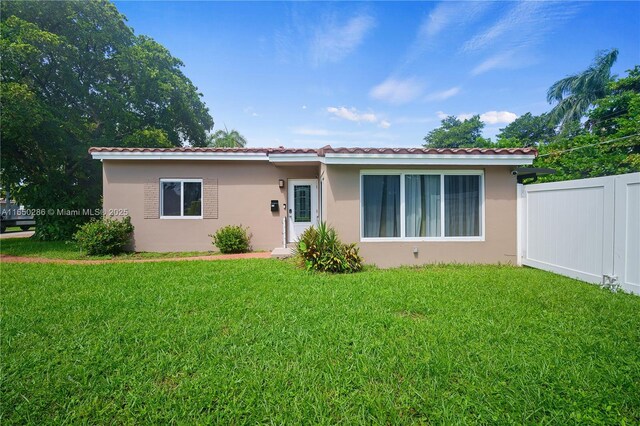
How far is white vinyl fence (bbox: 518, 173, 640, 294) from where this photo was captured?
16.7ft

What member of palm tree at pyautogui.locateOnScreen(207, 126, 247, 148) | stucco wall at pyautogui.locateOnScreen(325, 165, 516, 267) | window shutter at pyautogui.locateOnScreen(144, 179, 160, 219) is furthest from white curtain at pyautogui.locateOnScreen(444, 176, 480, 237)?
palm tree at pyautogui.locateOnScreen(207, 126, 247, 148)

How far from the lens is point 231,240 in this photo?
10.0m

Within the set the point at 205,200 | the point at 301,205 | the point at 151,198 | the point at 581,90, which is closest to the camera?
the point at 151,198

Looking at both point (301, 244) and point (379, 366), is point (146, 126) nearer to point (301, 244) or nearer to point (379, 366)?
point (301, 244)

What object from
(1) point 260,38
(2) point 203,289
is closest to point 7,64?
(1) point 260,38

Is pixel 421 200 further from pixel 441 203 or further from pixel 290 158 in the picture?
pixel 290 158

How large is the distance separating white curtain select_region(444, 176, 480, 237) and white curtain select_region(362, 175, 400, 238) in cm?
143

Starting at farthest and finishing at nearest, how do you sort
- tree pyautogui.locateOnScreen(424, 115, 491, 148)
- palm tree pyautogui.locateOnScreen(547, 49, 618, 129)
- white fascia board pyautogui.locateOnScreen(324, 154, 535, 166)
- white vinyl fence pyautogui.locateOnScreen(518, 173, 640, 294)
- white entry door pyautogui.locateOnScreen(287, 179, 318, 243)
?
1. tree pyautogui.locateOnScreen(424, 115, 491, 148)
2. palm tree pyautogui.locateOnScreen(547, 49, 618, 129)
3. white entry door pyautogui.locateOnScreen(287, 179, 318, 243)
4. white fascia board pyautogui.locateOnScreen(324, 154, 535, 166)
5. white vinyl fence pyautogui.locateOnScreen(518, 173, 640, 294)

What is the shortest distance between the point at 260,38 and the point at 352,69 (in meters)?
4.91

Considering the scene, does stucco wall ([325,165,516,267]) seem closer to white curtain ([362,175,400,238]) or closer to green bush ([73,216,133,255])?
white curtain ([362,175,400,238])

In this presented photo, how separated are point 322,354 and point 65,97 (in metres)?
18.9

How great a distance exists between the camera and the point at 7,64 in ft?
37.2

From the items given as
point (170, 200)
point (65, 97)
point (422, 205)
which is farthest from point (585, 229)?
point (65, 97)

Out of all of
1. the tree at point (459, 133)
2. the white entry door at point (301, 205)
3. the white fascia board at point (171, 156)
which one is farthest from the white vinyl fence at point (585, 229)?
the tree at point (459, 133)
